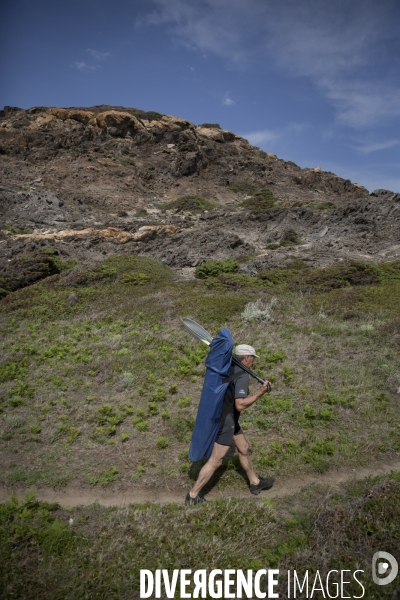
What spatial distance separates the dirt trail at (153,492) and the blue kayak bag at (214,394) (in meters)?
0.85

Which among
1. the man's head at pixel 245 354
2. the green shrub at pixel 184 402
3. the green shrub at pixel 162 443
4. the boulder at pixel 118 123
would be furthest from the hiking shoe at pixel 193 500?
the boulder at pixel 118 123

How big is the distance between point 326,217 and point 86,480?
1266 inches

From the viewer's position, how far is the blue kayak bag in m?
4.47

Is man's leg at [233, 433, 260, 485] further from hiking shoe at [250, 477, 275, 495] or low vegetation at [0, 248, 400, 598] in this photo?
low vegetation at [0, 248, 400, 598]

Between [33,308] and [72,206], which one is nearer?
[33,308]

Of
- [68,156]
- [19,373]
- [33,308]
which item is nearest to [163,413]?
[19,373]

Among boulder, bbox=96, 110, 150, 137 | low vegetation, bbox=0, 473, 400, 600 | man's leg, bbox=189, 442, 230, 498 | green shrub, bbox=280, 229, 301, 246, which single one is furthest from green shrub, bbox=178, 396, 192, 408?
boulder, bbox=96, 110, 150, 137

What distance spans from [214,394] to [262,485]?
1.51 m

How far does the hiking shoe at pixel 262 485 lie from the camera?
190 inches

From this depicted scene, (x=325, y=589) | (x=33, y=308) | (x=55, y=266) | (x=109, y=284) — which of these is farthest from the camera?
(x=55, y=266)

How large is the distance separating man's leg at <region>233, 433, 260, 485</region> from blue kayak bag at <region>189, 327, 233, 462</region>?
382 millimetres

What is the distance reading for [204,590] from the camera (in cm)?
320

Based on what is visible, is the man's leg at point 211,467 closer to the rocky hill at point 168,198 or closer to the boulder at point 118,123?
the rocky hill at point 168,198

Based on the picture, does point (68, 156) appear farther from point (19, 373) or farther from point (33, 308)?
point (19, 373)
